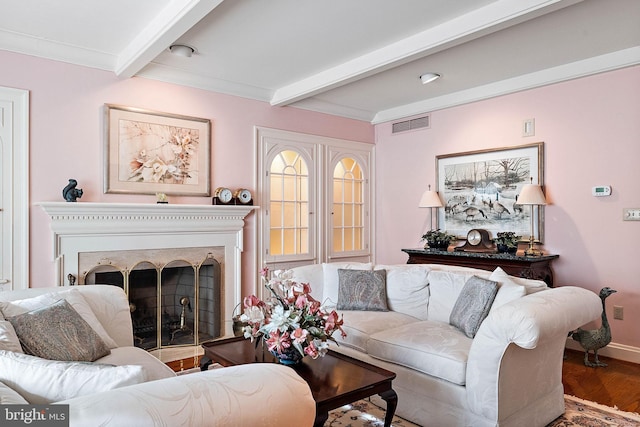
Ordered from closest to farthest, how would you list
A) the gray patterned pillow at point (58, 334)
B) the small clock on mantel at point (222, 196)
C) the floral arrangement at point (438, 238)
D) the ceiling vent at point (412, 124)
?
the gray patterned pillow at point (58, 334), the small clock on mantel at point (222, 196), the floral arrangement at point (438, 238), the ceiling vent at point (412, 124)

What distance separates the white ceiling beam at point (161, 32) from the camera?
253 centimetres

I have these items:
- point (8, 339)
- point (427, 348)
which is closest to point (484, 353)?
point (427, 348)

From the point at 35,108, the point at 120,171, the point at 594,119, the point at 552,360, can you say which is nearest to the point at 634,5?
the point at 594,119

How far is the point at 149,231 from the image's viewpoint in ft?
12.7

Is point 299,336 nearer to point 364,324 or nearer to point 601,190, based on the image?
point 364,324

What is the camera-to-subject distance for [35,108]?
11.1 ft

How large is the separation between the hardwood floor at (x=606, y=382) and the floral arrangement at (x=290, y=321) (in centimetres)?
202

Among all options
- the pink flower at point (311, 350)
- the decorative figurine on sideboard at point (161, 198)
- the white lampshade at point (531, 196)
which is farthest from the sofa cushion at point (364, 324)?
the decorative figurine on sideboard at point (161, 198)

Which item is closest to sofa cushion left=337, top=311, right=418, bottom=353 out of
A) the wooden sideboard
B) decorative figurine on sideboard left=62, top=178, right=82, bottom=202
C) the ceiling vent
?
the wooden sideboard

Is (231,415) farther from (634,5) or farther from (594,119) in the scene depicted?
(594,119)

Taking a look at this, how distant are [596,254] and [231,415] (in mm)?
3857

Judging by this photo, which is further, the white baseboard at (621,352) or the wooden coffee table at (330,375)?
the white baseboard at (621,352)

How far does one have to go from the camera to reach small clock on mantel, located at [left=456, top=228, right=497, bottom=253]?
4.34 m

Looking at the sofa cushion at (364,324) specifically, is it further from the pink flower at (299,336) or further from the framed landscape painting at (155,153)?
the framed landscape painting at (155,153)
